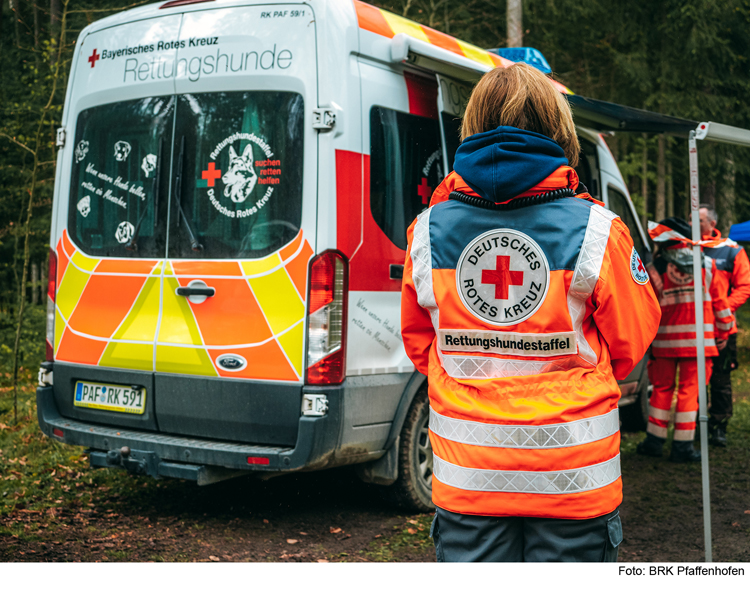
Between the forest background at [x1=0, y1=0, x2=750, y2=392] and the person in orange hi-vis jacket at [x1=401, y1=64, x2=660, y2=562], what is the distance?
25.5 feet

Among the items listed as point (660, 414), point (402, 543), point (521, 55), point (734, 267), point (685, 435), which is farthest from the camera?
point (734, 267)

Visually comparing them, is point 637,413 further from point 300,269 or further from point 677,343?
point 300,269

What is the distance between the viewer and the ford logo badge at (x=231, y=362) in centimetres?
414

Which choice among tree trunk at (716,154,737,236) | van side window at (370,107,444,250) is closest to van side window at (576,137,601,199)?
van side window at (370,107,444,250)

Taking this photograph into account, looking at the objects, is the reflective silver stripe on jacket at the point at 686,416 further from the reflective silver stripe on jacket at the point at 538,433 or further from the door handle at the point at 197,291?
the reflective silver stripe on jacket at the point at 538,433

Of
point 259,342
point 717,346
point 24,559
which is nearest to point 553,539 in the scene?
point 259,342

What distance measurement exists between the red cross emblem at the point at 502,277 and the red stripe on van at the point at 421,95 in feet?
9.05

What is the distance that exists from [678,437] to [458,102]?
3.34 m

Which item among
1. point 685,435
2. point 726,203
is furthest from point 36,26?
point 726,203

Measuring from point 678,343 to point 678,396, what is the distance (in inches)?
19.1

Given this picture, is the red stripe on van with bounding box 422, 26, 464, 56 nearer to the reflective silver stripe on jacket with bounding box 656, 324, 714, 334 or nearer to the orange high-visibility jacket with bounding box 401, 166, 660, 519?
the reflective silver stripe on jacket with bounding box 656, 324, 714, 334

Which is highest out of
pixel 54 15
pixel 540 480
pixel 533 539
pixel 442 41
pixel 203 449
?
pixel 54 15

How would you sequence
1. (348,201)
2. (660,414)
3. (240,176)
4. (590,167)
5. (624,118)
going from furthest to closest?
(660,414)
(590,167)
(624,118)
(240,176)
(348,201)

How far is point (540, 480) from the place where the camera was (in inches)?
77.5
